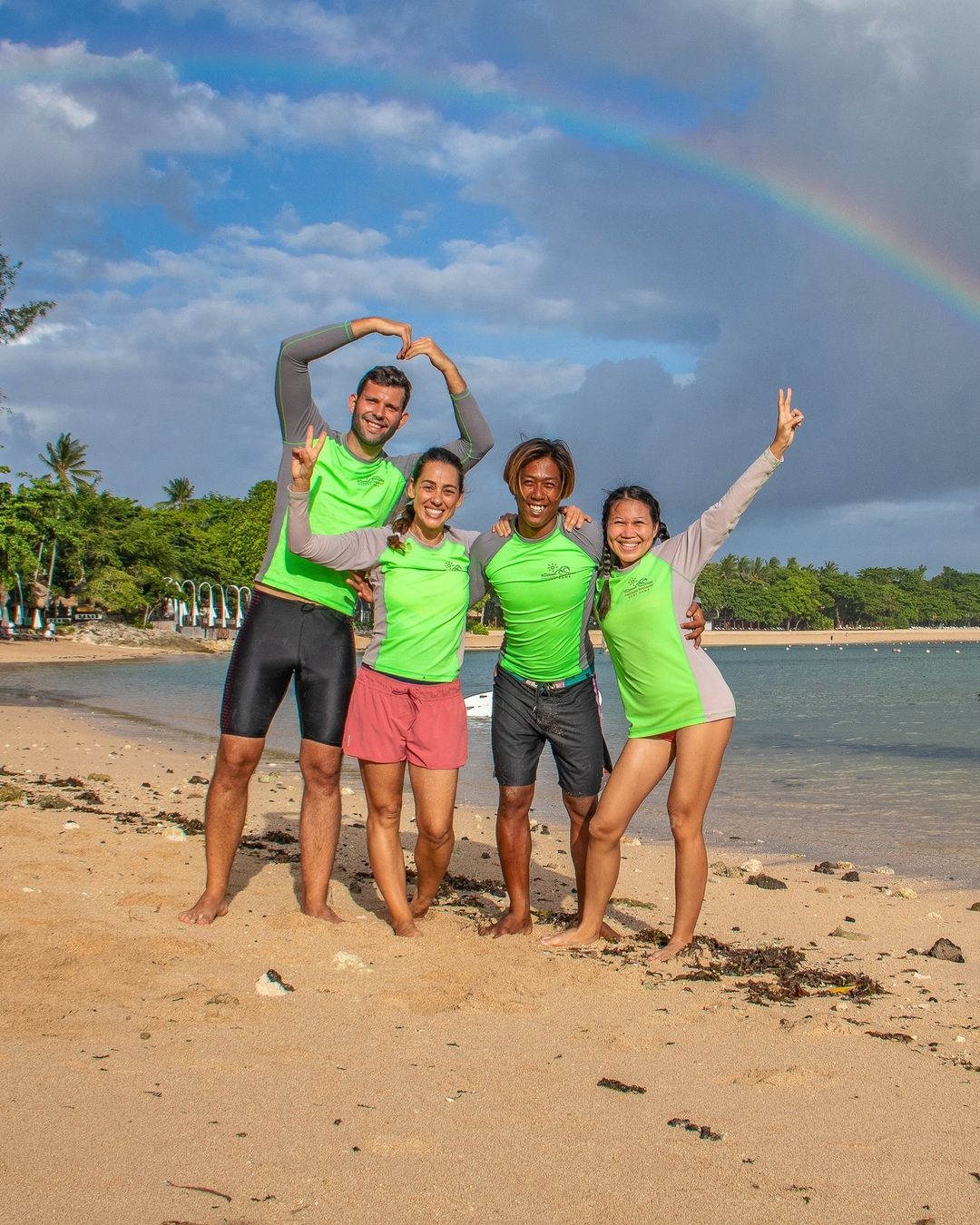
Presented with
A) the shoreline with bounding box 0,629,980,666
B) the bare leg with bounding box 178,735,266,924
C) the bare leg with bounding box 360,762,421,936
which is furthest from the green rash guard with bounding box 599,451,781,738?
the shoreline with bounding box 0,629,980,666

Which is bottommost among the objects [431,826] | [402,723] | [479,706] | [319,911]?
[479,706]

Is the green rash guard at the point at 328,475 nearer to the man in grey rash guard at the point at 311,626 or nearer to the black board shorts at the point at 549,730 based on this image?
the man in grey rash guard at the point at 311,626

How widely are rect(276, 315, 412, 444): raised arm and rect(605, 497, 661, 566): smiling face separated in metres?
1.41

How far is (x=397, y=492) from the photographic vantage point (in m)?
5.35

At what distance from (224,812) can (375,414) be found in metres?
2.15

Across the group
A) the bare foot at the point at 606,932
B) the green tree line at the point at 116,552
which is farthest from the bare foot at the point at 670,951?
the green tree line at the point at 116,552

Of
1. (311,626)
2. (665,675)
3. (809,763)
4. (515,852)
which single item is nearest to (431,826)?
(515,852)

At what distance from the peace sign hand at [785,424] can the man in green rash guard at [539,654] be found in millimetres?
837

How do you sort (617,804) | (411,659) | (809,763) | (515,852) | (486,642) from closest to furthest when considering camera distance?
(617,804)
(411,659)
(515,852)
(809,763)
(486,642)

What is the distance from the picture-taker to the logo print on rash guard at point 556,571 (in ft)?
16.0

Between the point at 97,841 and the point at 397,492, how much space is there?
326 cm

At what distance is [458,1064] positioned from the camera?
348cm

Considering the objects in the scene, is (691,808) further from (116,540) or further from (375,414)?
(116,540)

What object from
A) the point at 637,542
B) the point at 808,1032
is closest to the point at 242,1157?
the point at 808,1032
